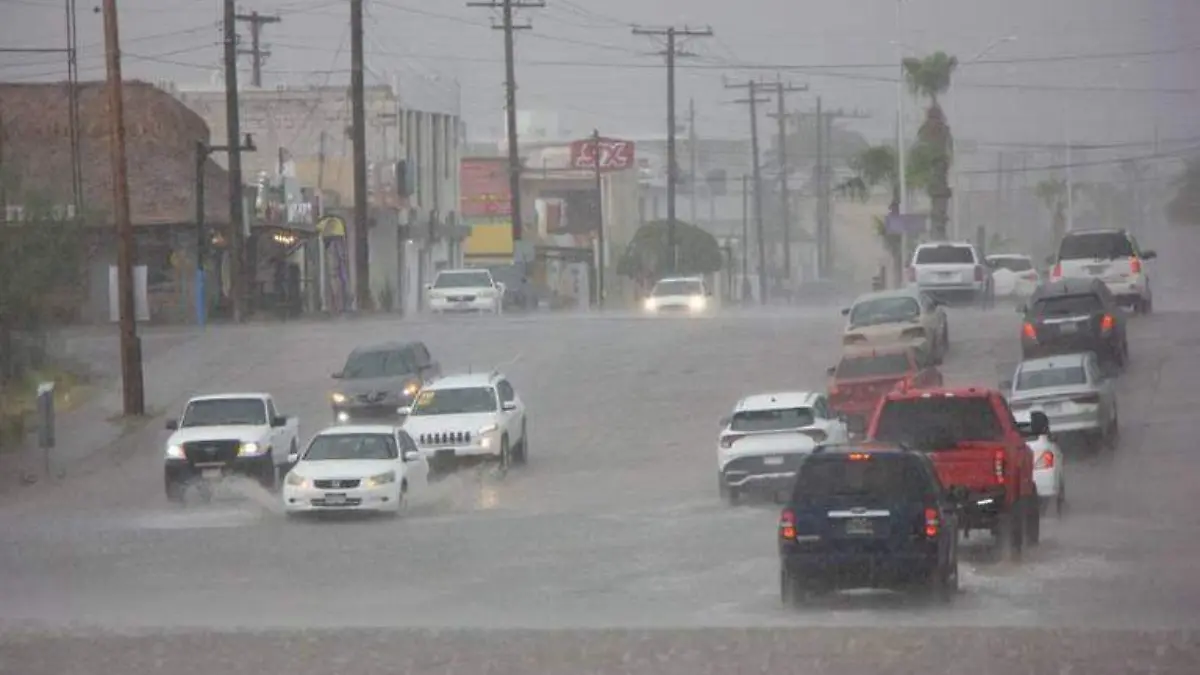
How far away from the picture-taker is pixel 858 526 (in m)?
23.6

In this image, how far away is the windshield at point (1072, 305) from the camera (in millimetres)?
47156

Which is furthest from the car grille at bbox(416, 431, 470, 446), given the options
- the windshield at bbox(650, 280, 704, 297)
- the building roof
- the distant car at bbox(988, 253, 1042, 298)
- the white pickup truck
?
the windshield at bbox(650, 280, 704, 297)

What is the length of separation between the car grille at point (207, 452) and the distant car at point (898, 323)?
14905mm

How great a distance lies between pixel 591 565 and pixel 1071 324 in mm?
20864

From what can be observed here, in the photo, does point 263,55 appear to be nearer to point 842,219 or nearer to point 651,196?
point 651,196

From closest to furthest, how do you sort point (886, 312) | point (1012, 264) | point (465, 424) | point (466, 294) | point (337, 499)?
point (337, 499) → point (465, 424) → point (886, 312) → point (466, 294) → point (1012, 264)

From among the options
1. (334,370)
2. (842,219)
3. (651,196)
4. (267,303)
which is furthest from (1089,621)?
(842,219)

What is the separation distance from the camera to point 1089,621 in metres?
22.0

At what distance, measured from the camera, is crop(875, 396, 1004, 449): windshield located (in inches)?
1120

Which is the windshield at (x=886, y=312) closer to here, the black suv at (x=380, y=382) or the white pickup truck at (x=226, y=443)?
the black suv at (x=380, y=382)

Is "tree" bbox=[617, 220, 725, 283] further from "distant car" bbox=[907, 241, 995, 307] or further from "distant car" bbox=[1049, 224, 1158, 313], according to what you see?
"distant car" bbox=[1049, 224, 1158, 313]

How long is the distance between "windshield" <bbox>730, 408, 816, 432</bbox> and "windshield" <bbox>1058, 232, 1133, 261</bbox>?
20.5m

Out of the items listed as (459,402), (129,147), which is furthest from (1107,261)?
(129,147)

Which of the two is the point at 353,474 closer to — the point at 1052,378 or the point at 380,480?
the point at 380,480
